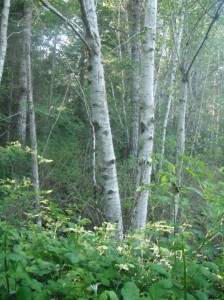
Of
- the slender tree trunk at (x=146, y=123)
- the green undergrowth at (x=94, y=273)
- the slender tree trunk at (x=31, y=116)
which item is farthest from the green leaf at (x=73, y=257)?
the slender tree trunk at (x=31, y=116)

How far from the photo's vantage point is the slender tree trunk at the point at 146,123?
4.00 meters

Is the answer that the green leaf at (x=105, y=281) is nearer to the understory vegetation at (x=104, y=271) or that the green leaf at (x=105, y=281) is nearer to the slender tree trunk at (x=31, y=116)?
the understory vegetation at (x=104, y=271)

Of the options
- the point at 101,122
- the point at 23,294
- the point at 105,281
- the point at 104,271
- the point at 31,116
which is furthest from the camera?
the point at 31,116

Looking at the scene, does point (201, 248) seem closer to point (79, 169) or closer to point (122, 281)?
point (122, 281)

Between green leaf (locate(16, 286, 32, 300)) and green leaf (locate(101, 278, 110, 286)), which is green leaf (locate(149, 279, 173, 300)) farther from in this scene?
green leaf (locate(16, 286, 32, 300))

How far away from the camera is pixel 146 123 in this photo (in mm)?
4148

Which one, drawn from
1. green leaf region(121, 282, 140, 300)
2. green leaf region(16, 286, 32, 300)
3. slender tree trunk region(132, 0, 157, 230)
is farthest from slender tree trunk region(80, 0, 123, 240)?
green leaf region(16, 286, 32, 300)

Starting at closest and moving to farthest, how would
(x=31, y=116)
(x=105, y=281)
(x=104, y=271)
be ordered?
(x=105, y=281) → (x=104, y=271) → (x=31, y=116)

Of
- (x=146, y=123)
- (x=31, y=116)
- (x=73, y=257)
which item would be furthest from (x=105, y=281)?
(x=31, y=116)

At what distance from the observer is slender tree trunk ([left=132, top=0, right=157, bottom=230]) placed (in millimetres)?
3998

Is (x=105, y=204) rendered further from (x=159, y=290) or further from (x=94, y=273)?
(x=159, y=290)

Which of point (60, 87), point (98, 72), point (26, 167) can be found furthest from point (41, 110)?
point (98, 72)

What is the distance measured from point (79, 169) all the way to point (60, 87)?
20.1ft

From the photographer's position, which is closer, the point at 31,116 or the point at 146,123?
the point at 146,123
